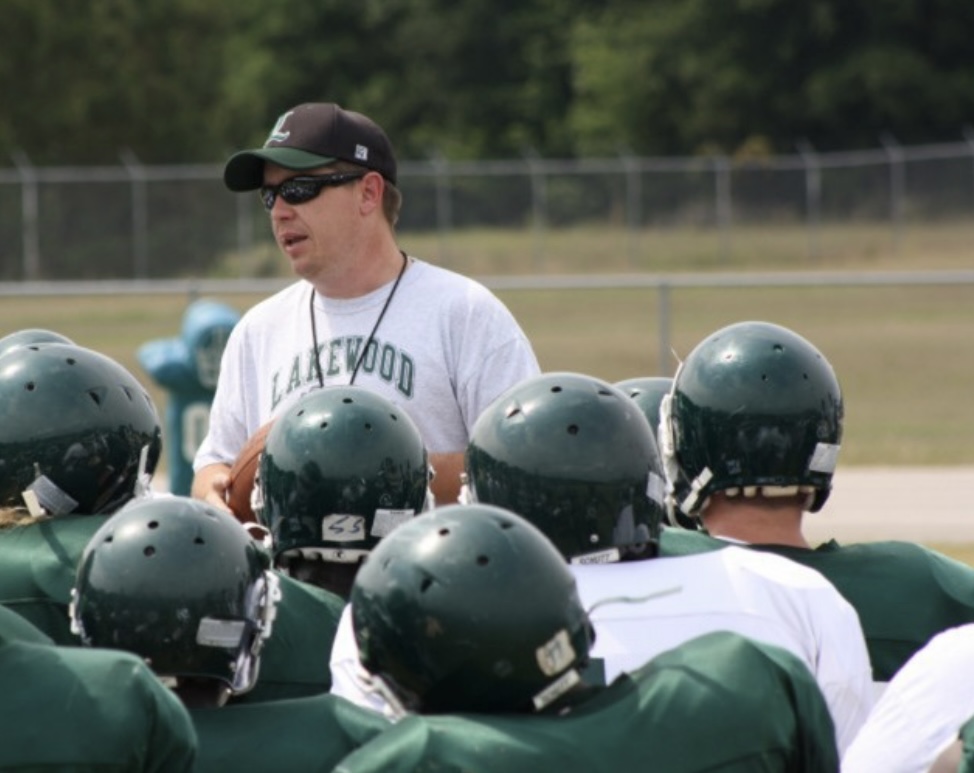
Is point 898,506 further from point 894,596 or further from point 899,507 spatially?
point 894,596

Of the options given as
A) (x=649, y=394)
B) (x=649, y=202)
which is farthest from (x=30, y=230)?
(x=649, y=394)

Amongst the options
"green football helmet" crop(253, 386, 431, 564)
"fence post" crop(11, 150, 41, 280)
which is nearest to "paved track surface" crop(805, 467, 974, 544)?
"green football helmet" crop(253, 386, 431, 564)

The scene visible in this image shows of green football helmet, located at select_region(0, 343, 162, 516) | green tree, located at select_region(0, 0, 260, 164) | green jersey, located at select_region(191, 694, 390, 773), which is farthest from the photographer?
green tree, located at select_region(0, 0, 260, 164)

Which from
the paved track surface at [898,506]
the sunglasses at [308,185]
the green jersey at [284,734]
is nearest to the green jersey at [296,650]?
the green jersey at [284,734]

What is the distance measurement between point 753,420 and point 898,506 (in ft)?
29.5

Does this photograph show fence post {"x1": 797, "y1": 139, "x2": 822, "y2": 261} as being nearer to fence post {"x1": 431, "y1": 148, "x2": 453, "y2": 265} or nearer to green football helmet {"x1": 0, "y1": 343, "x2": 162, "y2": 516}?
fence post {"x1": 431, "y1": 148, "x2": 453, "y2": 265}

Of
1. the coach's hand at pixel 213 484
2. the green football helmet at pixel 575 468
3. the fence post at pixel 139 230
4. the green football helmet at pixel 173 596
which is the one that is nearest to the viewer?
the green football helmet at pixel 173 596

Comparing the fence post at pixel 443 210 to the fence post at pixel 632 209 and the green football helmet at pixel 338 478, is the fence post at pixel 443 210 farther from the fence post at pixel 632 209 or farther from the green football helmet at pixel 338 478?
the green football helmet at pixel 338 478

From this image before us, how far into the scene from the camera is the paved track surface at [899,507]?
12398mm

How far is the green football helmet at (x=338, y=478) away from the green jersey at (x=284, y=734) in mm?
1035

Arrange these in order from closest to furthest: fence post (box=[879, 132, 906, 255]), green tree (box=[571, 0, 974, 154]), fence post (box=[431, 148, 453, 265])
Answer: fence post (box=[431, 148, 453, 265])
fence post (box=[879, 132, 906, 255])
green tree (box=[571, 0, 974, 154])

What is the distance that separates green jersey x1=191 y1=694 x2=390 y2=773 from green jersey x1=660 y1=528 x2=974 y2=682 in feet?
4.35

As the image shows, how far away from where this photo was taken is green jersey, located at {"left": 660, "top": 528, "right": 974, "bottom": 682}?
449 centimetres

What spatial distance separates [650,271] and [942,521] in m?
24.2
